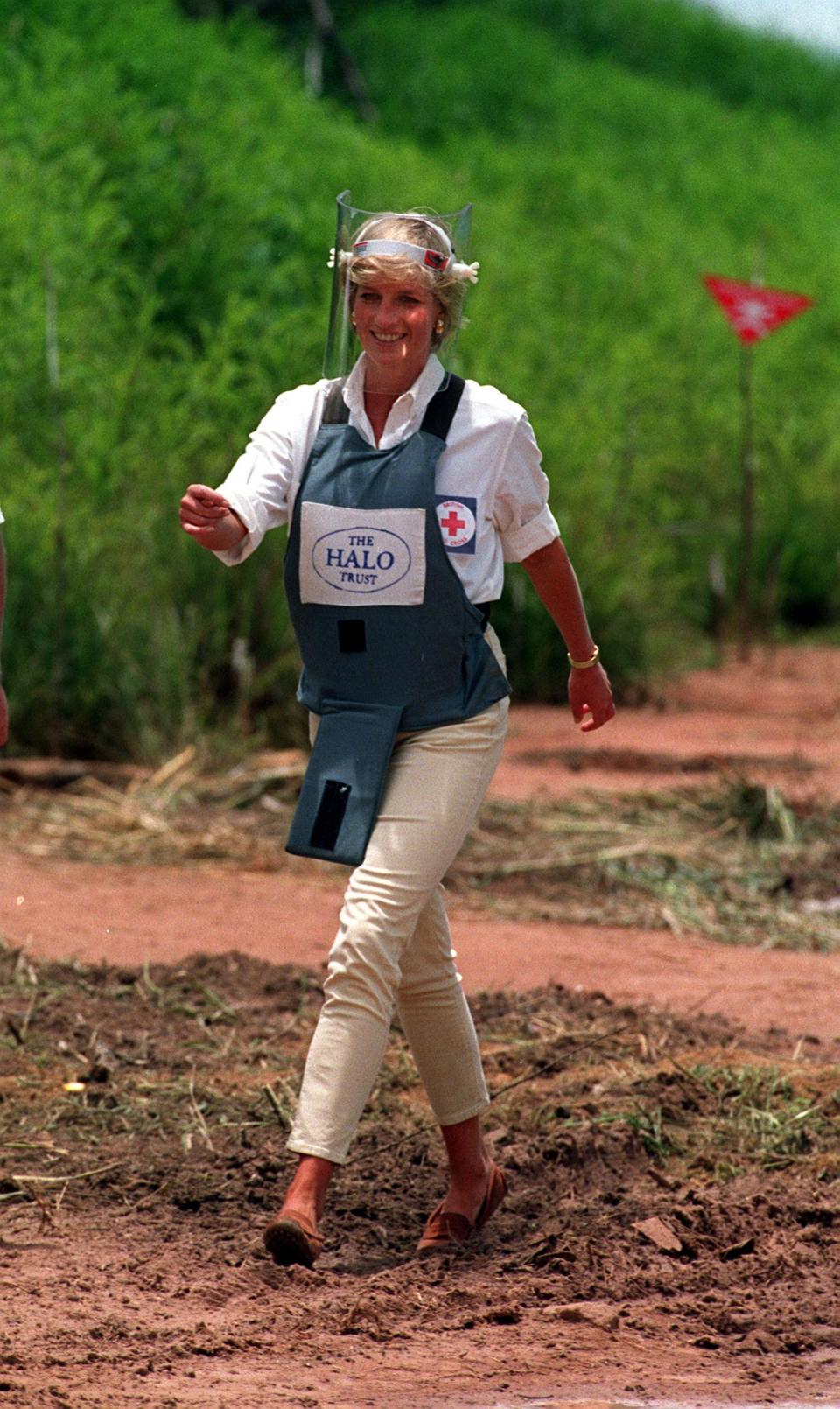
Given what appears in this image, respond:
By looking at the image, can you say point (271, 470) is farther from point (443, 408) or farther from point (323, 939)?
point (323, 939)

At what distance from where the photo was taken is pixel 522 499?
3533 mm

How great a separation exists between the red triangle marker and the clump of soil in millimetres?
8448

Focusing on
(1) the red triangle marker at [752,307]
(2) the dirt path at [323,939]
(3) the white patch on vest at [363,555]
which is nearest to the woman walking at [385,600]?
(3) the white patch on vest at [363,555]

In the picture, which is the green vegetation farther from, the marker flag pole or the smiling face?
the smiling face

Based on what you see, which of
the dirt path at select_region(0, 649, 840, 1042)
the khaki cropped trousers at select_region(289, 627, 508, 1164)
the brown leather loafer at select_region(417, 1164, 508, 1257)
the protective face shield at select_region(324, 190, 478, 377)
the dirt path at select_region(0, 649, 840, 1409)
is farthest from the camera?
the dirt path at select_region(0, 649, 840, 1042)

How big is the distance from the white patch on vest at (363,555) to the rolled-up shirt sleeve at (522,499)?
20 centimetres

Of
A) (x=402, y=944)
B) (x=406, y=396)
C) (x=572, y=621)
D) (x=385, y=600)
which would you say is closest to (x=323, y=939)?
(x=572, y=621)

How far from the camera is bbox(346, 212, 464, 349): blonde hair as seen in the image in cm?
349

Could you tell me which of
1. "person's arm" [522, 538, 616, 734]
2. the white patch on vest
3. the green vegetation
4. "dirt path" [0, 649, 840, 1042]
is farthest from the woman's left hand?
the green vegetation

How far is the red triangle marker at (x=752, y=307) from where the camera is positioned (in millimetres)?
12906

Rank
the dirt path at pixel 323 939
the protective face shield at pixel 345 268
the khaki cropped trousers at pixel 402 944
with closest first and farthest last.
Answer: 1. the khaki cropped trousers at pixel 402 944
2. the protective face shield at pixel 345 268
3. the dirt path at pixel 323 939

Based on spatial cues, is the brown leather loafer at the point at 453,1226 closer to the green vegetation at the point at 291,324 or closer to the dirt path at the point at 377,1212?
the dirt path at the point at 377,1212

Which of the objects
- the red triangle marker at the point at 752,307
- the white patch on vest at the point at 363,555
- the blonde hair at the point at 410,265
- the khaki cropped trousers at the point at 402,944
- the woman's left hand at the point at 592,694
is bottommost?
the khaki cropped trousers at the point at 402,944

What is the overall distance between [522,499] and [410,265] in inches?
18.1
